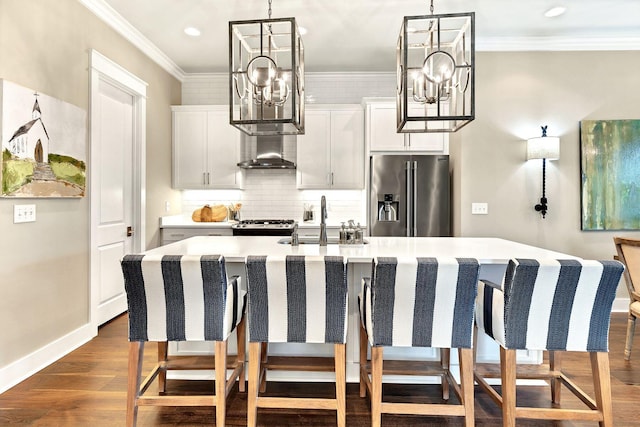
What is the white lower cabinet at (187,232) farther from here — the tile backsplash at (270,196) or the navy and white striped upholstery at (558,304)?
the navy and white striped upholstery at (558,304)

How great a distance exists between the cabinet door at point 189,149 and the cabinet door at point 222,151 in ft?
0.25

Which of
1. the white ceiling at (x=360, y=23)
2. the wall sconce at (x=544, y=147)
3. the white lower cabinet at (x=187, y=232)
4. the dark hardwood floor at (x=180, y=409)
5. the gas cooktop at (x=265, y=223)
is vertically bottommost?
the dark hardwood floor at (x=180, y=409)

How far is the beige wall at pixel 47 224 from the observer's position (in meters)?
2.36

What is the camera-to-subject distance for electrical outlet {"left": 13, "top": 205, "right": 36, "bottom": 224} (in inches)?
94.4

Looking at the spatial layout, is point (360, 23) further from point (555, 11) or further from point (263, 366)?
point (263, 366)

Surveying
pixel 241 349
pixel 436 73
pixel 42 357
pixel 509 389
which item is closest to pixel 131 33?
pixel 42 357

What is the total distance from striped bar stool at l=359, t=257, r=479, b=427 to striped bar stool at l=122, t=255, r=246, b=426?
0.73 m

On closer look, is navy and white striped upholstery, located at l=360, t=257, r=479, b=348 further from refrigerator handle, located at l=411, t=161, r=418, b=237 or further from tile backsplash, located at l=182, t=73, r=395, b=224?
tile backsplash, located at l=182, t=73, r=395, b=224

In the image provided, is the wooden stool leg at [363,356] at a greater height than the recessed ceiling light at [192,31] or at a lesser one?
lesser

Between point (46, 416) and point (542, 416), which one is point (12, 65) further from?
point (542, 416)

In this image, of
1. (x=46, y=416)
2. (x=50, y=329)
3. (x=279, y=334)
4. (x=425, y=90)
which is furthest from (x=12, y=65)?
(x=425, y=90)

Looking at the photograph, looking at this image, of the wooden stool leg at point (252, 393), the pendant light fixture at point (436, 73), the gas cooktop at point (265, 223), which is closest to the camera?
the wooden stool leg at point (252, 393)

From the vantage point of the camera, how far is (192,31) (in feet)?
12.3

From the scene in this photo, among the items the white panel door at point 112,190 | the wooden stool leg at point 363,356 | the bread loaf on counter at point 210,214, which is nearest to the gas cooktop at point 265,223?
the bread loaf on counter at point 210,214
